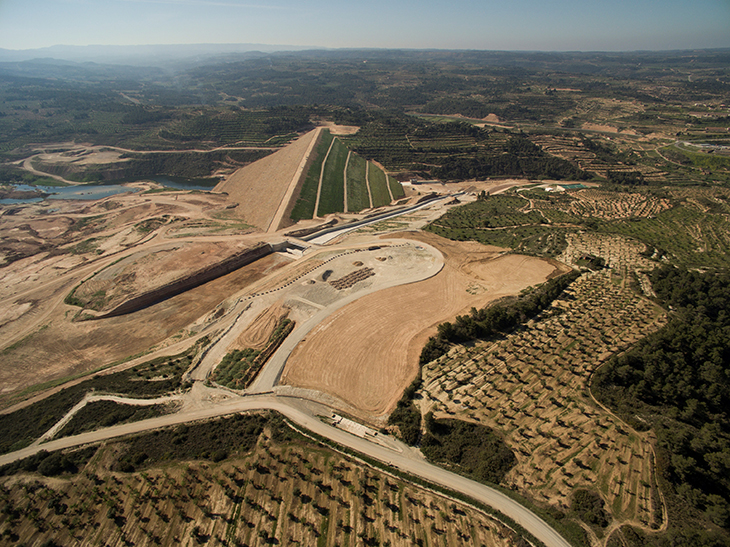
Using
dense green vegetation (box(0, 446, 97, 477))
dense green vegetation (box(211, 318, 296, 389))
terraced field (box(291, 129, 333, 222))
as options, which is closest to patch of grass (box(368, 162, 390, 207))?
terraced field (box(291, 129, 333, 222))

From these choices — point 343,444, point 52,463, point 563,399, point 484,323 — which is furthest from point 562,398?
point 52,463

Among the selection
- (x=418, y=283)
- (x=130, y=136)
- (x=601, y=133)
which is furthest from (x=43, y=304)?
(x=601, y=133)

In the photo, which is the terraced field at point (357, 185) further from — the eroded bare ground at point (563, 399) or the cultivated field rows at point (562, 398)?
the cultivated field rows at point (562, 398)

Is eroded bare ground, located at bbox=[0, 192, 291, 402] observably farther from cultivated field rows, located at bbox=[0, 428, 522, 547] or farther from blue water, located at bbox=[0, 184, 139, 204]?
cultivated field rows, located at bbox=[0, 428, 522, 547]

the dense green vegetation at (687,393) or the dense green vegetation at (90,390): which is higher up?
the dense green vegetation at (687,393)

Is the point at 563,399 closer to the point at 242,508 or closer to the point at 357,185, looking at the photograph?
the point at 242,508

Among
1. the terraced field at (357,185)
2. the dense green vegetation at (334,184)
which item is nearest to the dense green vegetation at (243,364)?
the dense green vegetation at (334,184)
